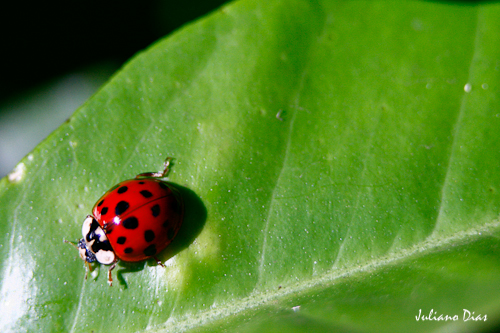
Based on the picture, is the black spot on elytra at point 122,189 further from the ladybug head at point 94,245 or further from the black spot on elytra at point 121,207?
the ladybug head at point 94,245

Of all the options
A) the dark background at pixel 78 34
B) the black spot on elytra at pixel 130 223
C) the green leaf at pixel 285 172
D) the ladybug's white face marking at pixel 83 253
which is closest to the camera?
the green leaf at pixel 285 172

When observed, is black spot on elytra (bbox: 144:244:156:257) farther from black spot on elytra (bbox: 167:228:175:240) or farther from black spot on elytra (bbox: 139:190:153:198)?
black spot on elytra (bbox: 139:190:153:198)

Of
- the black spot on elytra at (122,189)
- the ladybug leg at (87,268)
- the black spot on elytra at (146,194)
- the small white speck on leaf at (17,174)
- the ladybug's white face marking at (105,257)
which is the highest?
the small white speck on leaf at (17,174)

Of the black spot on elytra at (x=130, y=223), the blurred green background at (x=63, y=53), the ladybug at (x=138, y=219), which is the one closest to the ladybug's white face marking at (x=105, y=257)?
the ladybug at (x=138, y=219)

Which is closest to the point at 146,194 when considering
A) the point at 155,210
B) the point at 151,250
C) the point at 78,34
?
the point at 155,210

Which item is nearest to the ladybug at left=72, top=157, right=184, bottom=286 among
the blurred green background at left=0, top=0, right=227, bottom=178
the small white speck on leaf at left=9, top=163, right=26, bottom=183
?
the small white speck on leaf at left=9, top=163, right=26, bottom=183

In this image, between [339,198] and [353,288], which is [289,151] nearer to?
[339,198]

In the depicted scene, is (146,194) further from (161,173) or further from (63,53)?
(63,53)
